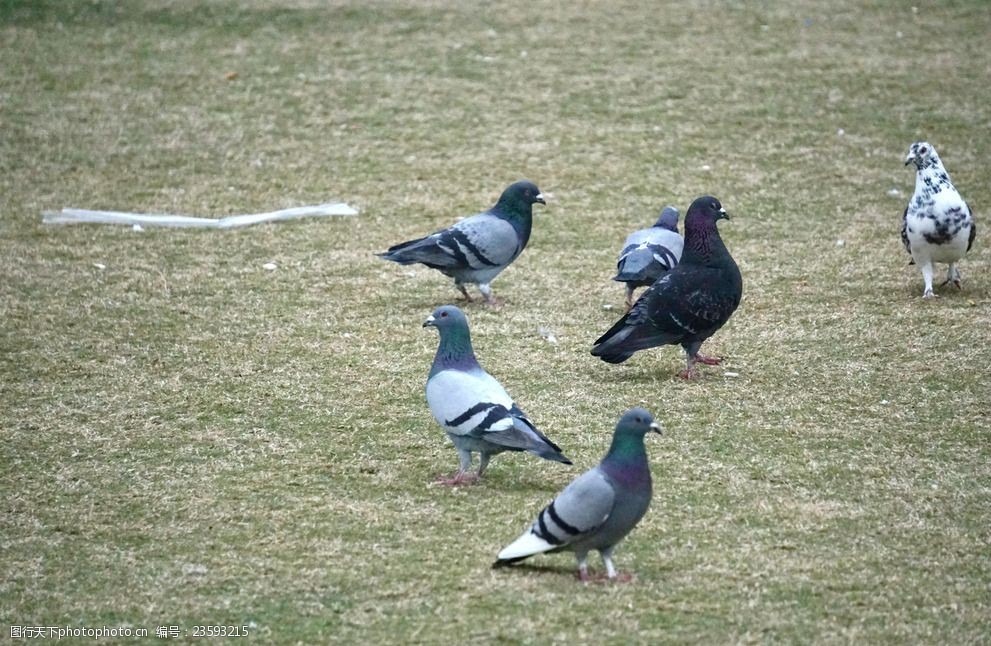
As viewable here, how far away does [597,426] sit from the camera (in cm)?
597

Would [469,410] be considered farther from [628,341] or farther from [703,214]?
[703,214]

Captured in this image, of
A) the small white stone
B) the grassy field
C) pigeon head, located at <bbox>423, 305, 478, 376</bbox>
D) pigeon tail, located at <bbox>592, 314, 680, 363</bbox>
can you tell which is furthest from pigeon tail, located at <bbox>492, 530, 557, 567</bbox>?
the small white stone

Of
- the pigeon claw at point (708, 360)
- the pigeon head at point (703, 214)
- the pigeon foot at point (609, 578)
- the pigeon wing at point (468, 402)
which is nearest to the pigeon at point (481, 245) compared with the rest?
the pigeon head at point (703, 214)

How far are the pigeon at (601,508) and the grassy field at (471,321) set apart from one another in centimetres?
16

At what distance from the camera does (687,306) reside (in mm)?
6410

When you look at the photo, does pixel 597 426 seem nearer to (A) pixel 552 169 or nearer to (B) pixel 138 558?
(B) pixel 138 558

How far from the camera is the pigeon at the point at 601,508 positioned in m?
4.22

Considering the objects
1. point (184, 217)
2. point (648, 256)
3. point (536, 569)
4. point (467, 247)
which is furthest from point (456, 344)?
point (184, 217)

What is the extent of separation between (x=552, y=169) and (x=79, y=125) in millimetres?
4277

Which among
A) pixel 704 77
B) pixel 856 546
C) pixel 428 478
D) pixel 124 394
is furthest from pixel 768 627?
pixel 704 77

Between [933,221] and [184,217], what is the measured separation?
522 cm

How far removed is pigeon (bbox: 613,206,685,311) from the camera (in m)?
7.28

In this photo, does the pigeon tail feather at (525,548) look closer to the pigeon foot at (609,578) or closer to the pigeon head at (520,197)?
the pigeon foot at (609,578)

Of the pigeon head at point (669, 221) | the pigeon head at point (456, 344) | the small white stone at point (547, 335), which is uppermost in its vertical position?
the pigeon head at point (456, 344)
